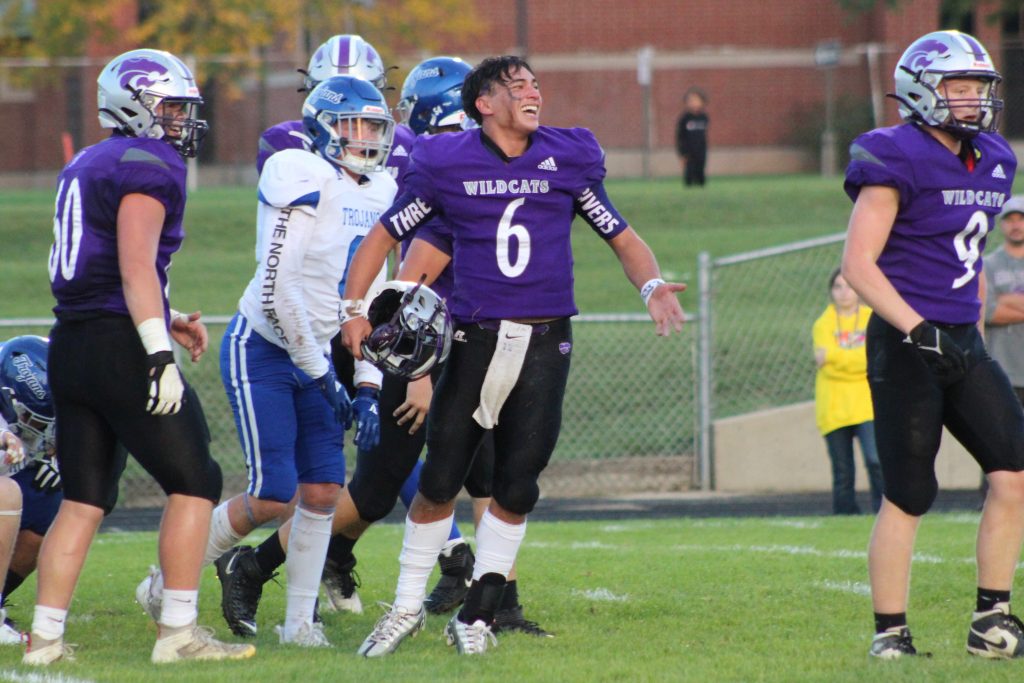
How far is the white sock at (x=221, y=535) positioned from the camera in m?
5.75

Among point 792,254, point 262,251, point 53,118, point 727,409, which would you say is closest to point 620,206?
point 792,254

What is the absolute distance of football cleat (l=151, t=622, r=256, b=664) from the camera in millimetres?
4855

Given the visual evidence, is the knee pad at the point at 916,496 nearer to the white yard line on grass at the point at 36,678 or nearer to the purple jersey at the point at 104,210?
the purple jersey at the point at 104,210

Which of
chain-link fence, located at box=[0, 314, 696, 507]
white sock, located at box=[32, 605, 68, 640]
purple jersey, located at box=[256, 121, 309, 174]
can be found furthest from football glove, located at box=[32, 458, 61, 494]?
chain-link fence, located at box=[0, 314, 696, 507]

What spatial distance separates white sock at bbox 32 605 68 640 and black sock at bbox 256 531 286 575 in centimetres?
103

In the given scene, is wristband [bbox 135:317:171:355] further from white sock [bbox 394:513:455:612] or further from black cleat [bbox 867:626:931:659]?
black cleat [bbox 867:626:931:659]

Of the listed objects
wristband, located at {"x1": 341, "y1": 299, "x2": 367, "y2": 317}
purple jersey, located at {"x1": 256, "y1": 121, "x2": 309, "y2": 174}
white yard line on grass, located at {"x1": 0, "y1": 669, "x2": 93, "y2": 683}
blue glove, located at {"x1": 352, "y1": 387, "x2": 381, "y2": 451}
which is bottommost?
white yard line on grass, located at {"x1": 0, "y1": 669, "x2": 93, "y2": 683}

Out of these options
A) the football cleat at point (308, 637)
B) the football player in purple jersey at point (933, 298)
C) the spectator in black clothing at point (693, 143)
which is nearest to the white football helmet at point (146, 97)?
the football cleat at point (308, 637)

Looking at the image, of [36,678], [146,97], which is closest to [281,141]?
[146,97]

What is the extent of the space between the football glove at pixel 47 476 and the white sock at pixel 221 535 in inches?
24.2

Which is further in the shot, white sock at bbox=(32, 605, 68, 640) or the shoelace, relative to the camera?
the shoelace

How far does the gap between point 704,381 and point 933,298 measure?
706 centimetres

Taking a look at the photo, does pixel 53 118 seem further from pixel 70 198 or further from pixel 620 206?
pixel 70 198

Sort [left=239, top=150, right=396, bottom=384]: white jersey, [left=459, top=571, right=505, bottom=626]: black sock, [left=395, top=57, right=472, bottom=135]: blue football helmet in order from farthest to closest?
[left=395, top=57, right=472, bottom=135]: blue football helmet
[left=239, top=150, right=396, bottom=384]: white jersey
[left=459, top=571, right=505, bottom=626]: black sock
